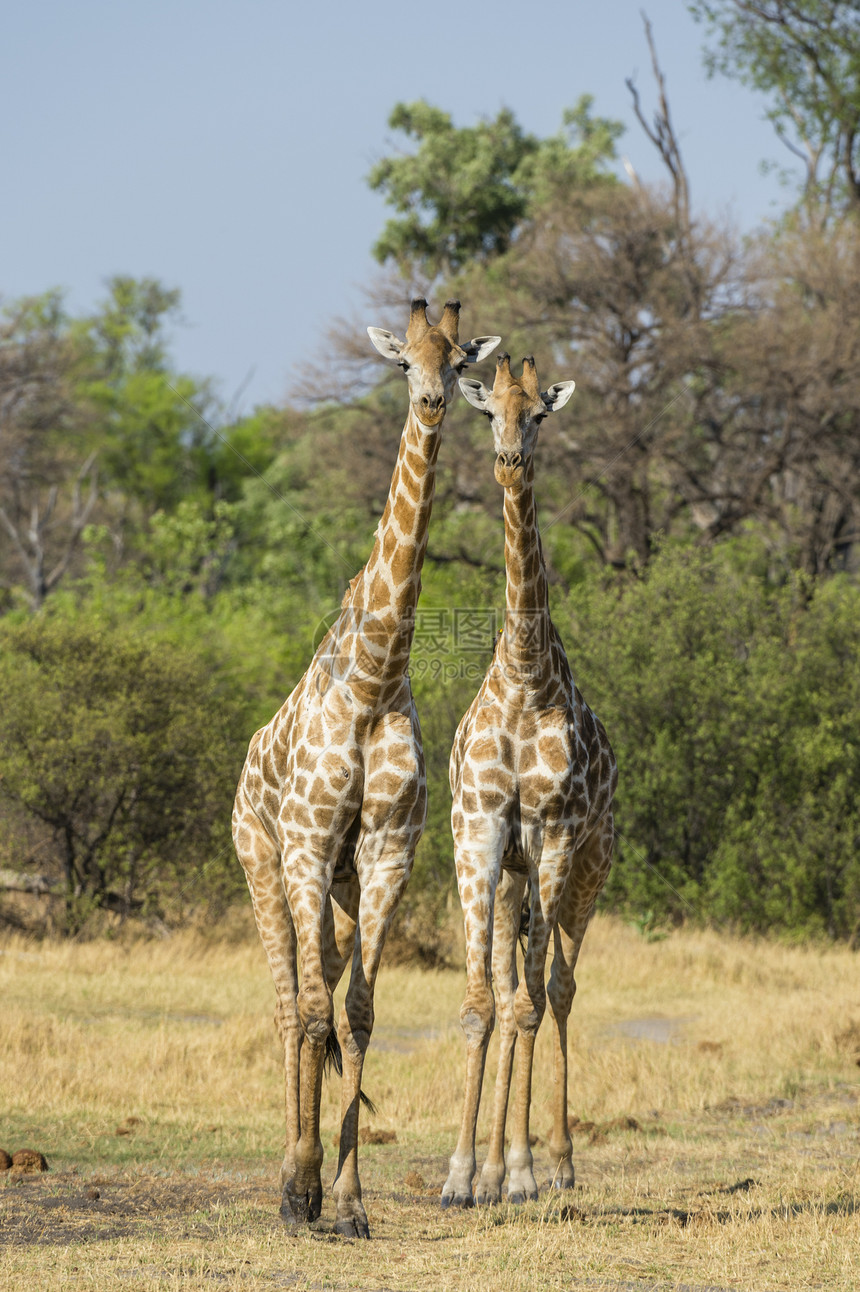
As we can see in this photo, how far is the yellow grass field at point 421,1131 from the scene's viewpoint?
5195 mm

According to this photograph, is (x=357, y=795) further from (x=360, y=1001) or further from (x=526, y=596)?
(x=526, y=596)

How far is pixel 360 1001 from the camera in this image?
5809 mm

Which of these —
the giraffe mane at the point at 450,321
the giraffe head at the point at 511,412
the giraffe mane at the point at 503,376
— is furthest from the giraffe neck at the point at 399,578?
the giraffe mane at the point at 503,376

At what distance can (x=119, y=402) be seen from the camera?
46.9 meters

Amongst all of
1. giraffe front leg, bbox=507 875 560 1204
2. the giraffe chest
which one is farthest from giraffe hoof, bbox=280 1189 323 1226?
the giraffe chest

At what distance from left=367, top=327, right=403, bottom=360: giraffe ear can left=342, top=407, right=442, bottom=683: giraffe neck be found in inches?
10.9

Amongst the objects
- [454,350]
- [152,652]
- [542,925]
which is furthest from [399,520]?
[152,652]

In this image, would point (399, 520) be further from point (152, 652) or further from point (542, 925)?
point (152, 652)

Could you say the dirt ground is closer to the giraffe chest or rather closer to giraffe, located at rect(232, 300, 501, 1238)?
giraffe, located at rect(232, 300, 501, 1238)

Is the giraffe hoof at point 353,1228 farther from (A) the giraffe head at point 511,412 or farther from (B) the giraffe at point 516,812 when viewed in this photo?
(A) the giraffe head at point 511,412

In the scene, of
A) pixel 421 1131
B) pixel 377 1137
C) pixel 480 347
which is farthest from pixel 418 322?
pixel 421 1131

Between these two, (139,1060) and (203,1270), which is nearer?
(203,1270)

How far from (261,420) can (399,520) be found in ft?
136

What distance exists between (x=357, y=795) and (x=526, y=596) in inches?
62.3
